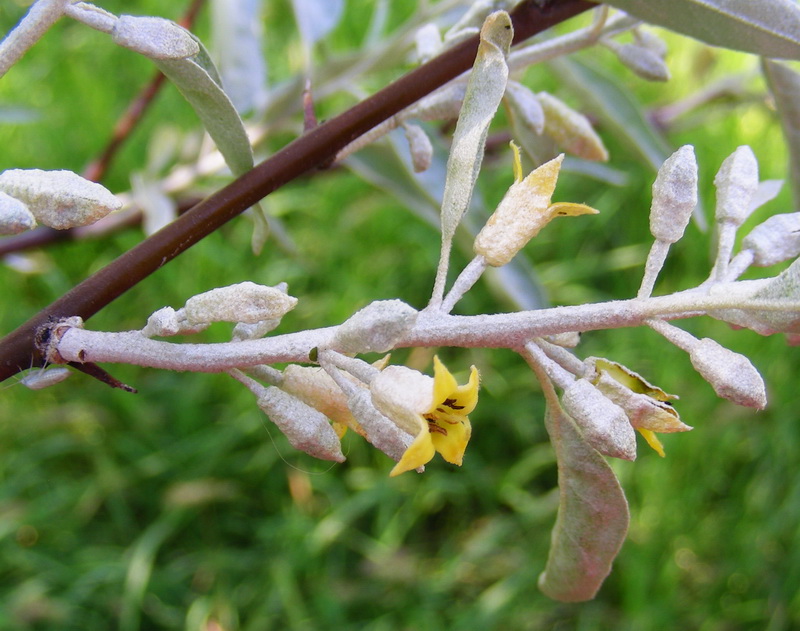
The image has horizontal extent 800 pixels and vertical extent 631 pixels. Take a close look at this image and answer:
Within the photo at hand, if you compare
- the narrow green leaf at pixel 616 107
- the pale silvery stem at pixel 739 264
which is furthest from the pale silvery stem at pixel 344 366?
the narrow green leaf at pixel 616 107

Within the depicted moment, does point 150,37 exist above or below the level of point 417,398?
above

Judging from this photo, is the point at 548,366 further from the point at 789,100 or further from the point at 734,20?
the point at 789,100

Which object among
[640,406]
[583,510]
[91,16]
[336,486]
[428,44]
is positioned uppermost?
[91,16]

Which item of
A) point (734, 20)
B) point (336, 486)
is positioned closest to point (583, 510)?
point (734, 20)

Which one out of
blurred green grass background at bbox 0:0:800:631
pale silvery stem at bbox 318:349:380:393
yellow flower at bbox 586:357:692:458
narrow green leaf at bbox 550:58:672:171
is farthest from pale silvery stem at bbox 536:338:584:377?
blurred green grass background at bbox 0:0:800:631

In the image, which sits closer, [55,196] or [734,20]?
[55,196]

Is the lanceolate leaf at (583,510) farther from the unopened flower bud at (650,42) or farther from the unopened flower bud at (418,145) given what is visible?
the unopened flower bud at (650,42)

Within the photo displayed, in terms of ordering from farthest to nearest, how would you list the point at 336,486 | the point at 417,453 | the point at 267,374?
the point at 336,486 → the point at 267,374 → the point at 417,453
